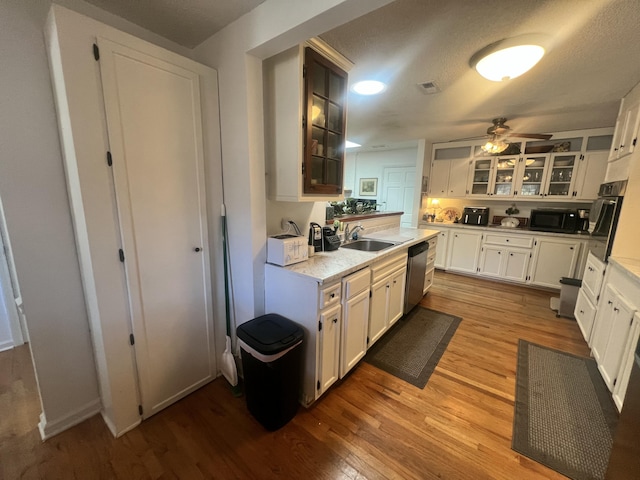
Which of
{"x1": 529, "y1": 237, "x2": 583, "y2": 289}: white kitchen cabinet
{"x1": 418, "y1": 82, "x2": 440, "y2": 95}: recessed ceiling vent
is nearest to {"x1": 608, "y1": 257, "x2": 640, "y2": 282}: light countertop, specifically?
{"x1": 529, "y1": 237, "x2": 583, "y2": 289}: white kitchen cabinet

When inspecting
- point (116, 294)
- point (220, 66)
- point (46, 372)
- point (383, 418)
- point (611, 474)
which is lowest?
point (383, 418)

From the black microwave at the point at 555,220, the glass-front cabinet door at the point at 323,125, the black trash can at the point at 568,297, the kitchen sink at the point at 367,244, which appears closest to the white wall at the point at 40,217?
the glass-front cabinet door at the point at 323,125

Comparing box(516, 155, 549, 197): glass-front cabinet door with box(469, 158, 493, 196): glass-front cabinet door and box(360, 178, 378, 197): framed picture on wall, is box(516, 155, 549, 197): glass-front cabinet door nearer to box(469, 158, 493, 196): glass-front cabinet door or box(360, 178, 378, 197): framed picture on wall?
box(469, 158, 493, 196): glass-front cabinet door

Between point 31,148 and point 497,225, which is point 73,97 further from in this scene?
point 497,225

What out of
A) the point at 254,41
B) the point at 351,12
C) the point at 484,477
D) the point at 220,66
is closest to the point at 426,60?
the point at 351,12

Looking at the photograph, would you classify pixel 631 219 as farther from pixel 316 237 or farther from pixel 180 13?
pixel 180 13

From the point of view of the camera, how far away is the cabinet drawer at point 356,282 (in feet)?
5.79

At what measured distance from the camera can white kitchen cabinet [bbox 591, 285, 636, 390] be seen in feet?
5.61

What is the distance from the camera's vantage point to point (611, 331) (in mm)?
1884

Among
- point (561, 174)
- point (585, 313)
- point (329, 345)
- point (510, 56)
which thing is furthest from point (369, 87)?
point (561, 174)

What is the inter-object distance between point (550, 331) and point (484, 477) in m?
2.21

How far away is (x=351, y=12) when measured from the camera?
117cm

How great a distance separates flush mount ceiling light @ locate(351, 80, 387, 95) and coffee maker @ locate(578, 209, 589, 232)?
3665 mm

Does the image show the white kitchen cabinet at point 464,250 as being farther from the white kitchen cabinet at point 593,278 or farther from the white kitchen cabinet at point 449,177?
the white kitchen cabinet at point 593,278
